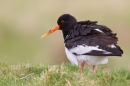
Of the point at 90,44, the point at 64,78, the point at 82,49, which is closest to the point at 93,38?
the point at 90,44

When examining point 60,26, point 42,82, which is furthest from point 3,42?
point 42,82

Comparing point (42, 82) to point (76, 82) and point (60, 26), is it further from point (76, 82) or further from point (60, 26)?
point (60, 26)

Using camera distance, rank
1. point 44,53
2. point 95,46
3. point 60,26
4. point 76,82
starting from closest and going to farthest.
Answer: point 76,82
point 95,46
point 60,26
point 44,53

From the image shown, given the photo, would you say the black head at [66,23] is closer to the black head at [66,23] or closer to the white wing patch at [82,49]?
the black head at [66,23]

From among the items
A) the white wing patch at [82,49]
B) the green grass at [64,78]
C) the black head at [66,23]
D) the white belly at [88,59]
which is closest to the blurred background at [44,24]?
the black head at [66,23]

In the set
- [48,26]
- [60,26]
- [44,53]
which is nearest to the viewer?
[60,26]

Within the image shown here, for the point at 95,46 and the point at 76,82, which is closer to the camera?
the point at 76,82
